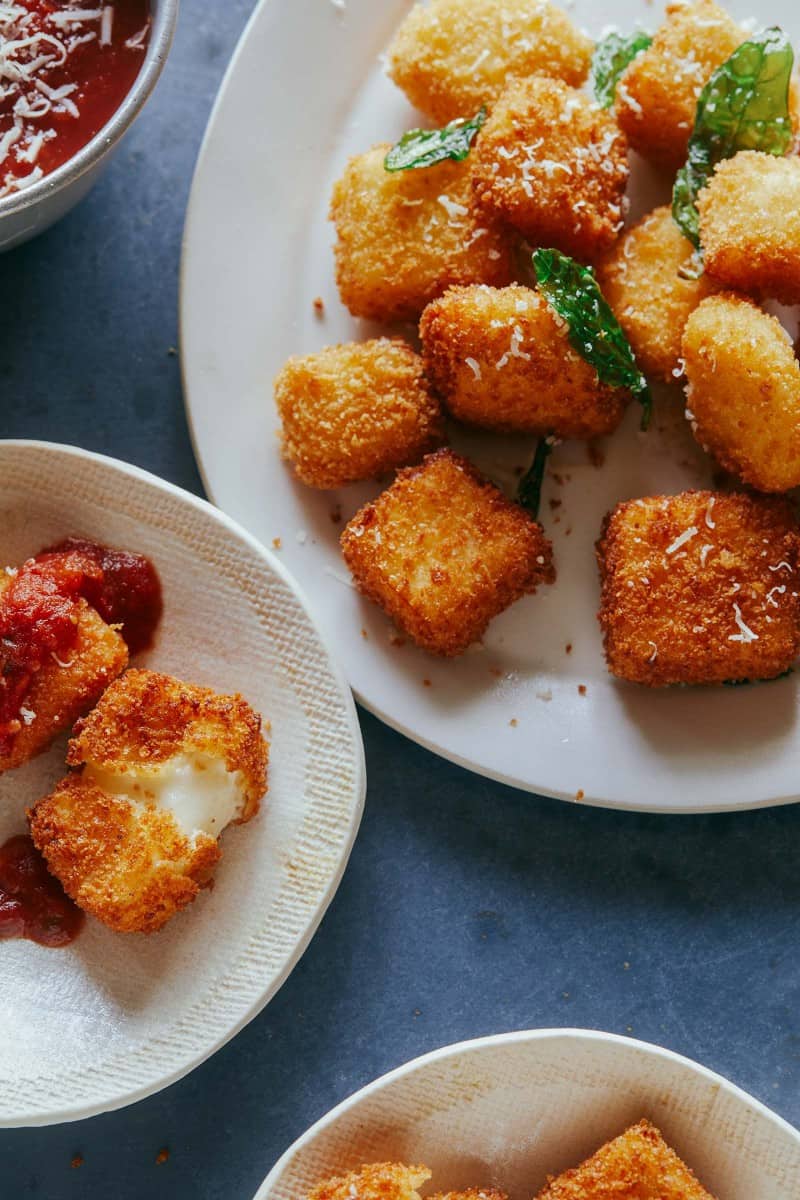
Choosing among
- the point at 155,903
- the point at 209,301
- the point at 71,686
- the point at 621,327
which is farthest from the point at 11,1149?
the point at 621,327

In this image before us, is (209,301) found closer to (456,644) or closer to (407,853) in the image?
(456,644)

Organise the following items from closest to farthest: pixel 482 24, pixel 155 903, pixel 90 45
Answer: pixel 90 45 → pixel 155 903 → pixel 482 24

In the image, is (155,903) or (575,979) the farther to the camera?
(575,979)

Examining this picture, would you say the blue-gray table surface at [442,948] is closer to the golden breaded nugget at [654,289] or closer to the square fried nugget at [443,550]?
the square fried nugget at [443,550]

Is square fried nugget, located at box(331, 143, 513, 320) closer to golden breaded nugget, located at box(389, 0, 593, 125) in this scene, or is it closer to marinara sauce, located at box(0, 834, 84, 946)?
golden breaded nugget, located at box(389, 0, 593, 125)

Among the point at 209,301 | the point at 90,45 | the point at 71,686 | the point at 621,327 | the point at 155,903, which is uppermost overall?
the point at 90,45

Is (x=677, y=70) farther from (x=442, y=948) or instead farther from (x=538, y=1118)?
(x=538, y=1118)

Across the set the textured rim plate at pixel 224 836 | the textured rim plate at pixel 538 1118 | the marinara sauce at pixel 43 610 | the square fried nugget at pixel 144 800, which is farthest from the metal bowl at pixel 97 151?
the textured rim plate at pixel 538 1118
